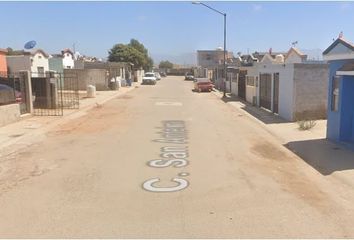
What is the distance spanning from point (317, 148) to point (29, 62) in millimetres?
27854

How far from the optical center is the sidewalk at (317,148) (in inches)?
379

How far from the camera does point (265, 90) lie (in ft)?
79.6

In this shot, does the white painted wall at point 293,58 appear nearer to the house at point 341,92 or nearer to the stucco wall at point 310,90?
the stucco wall at point 310,90

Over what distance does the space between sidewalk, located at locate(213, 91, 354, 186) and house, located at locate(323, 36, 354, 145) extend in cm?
48

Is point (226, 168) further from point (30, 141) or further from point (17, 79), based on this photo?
point (17, 79)

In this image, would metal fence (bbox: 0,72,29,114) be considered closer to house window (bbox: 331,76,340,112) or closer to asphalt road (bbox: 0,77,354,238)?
asphalt road (bbox: 0,77,354,238)

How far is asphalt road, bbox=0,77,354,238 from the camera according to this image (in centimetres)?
589

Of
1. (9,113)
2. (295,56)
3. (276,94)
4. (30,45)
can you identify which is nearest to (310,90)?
(276,94)

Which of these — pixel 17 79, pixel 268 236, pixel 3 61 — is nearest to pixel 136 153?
pixel 268 236

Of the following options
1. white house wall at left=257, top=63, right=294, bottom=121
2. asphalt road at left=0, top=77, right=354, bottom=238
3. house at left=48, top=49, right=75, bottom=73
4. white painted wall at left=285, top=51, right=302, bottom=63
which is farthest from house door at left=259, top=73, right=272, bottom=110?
house at left=48, top=49, right=75, bottom=73

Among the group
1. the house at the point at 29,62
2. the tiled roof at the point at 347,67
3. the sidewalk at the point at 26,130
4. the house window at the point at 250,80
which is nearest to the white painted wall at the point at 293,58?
the house window at the point at 250,80

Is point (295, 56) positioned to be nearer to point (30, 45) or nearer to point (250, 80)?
point (250, 80)

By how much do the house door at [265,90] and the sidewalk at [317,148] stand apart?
172 inches

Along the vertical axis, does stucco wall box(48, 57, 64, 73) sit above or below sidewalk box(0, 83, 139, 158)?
above
